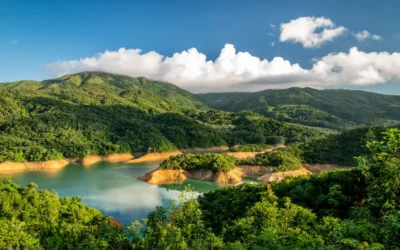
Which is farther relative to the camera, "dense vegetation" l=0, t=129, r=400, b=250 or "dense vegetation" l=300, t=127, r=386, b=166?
"dense vegetation" l=300, t=127, r=386, b=166

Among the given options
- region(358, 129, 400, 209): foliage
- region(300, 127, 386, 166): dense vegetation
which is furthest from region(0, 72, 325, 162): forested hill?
region(358, 129, 400, 209): foliage

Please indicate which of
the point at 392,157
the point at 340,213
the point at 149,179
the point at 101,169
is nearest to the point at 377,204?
Result: the point at 392,157

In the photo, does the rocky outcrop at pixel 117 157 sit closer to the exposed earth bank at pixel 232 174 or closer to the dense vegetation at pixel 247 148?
the exposed earth bank at pixel 232 174

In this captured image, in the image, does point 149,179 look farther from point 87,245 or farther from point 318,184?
point 87,245

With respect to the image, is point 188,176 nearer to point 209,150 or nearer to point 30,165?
point 30,165

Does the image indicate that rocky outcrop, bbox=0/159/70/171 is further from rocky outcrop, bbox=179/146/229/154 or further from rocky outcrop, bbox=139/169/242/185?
rocky outcrop, bbox=179/146/229/154

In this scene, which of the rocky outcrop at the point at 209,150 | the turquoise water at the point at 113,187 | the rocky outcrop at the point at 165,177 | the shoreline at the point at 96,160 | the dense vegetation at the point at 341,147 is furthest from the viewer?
the rocky outcrop at the point at 209,150

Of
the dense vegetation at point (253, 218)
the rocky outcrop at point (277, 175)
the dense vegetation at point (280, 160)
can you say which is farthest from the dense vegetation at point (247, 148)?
the dense vegetation at point (253, 218)
